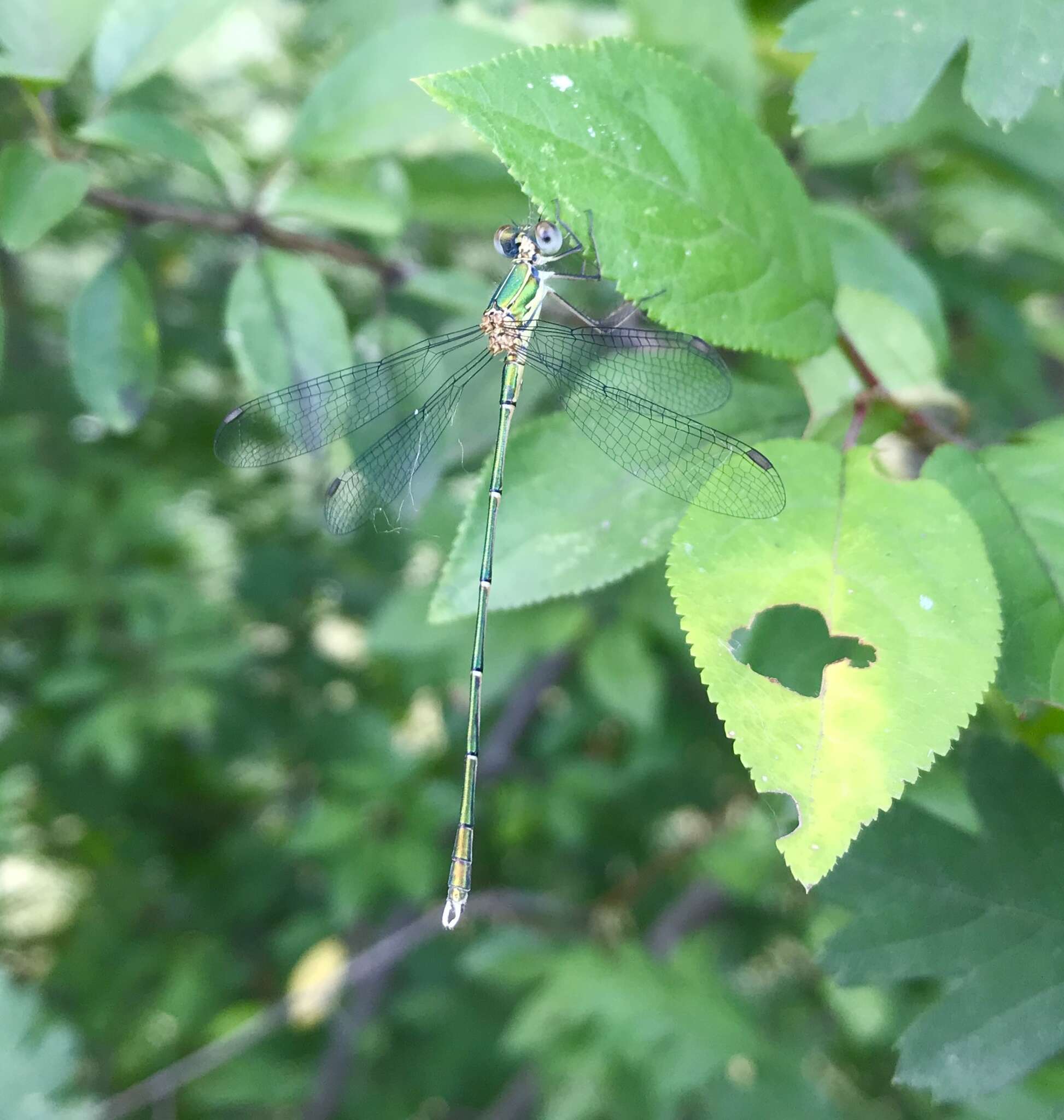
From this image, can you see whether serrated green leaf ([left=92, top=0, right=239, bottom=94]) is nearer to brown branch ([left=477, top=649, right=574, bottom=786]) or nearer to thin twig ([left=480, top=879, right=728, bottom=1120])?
brown branch ([left=477, top=649, right=574, bottom=786])

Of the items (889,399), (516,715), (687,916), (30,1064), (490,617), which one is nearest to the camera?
(889,399)

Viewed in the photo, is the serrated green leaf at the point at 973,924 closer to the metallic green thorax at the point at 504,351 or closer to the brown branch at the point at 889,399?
the brown branch at the point at 889,399

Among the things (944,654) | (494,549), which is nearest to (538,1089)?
(494,549)

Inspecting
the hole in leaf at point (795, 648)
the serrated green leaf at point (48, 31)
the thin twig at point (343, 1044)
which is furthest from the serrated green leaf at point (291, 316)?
the thin twig at point (343, 1044)

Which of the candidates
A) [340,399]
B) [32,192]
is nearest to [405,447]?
[340,399]

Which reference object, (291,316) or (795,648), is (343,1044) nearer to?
(291,316)

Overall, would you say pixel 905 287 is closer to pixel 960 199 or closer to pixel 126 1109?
pixel 960 199
